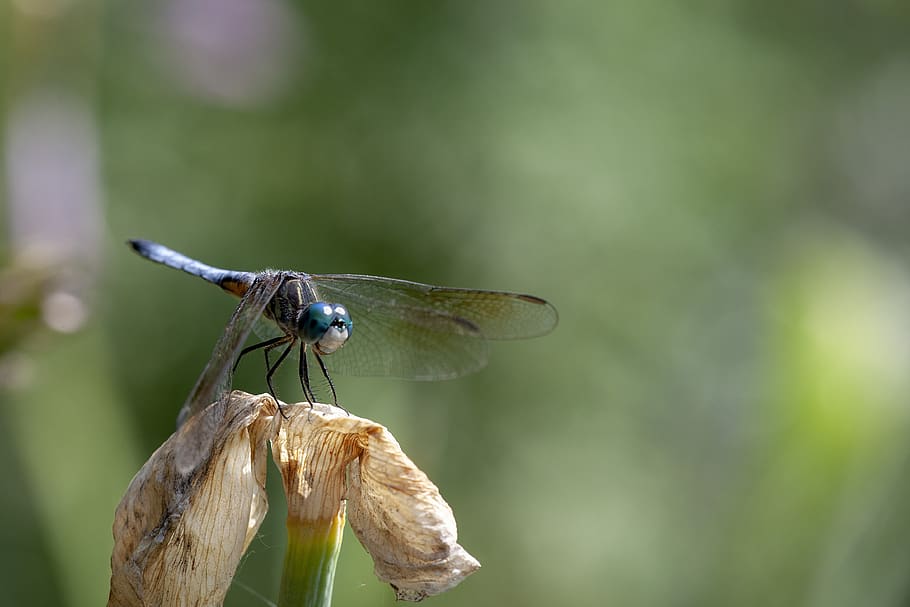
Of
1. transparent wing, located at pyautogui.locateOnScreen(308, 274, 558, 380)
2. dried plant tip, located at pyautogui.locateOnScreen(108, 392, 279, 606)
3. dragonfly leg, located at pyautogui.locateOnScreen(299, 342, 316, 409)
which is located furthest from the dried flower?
transparent wing, located at pyautogui.locateOnScreen(308, 274, 558, 380)

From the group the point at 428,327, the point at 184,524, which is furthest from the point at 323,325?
the point at 184,524

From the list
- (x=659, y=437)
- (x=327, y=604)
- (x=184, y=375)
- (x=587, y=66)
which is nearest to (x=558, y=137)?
(x=587, y=66)

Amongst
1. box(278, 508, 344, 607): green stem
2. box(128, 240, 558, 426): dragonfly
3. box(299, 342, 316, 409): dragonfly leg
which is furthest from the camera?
box(128, 240, 558, 426): dragonfly

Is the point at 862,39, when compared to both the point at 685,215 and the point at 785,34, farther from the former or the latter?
the point at 685,215

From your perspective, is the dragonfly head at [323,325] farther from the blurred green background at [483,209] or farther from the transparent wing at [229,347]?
the blurred green background at [483,209]

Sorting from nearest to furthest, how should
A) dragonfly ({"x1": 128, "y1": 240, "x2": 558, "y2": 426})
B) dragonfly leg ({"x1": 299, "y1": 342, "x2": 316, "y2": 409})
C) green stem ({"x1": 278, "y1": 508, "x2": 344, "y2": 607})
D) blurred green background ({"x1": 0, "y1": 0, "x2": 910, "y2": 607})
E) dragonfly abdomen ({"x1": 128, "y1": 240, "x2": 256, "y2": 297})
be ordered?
green stem ({"x1": 278, "y1": 508, "x2": 344, "y2": 607}) < dragonfly leg ({"x1": 299, "y1": 342, "x2": 316, "y2": 409}) < dragonfly abdomen ({"x1": 128, "y1": 240, "x2": 256, "y2": 297}) < dragonfly ({"x1": 128, "y1": 240, "x2": 558, "y2": 426}) < blurred green background ({"x1": 0, "y1": 0, "x2": 910, "y2": 607})

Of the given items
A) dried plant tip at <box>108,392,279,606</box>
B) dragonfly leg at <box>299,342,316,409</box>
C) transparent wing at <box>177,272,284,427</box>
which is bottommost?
dried plant tip at <box>108,392,279,606</box>

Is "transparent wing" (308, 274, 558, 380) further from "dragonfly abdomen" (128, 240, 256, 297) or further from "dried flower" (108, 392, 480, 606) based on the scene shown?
"dried flower" (108, 392, 480, 606)

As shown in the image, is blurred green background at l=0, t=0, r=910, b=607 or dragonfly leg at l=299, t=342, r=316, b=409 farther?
blurred green background at l=0, t=0, r=910, b=607
